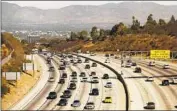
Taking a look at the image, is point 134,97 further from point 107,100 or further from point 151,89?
point 151,89

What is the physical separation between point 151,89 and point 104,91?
9365mm

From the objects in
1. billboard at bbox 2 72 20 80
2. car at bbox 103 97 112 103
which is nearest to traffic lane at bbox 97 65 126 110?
car at bbox 103 97 112 103

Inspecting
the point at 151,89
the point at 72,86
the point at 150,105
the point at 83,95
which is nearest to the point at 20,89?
the point at 72,86

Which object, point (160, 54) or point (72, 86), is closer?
point (72, 86)

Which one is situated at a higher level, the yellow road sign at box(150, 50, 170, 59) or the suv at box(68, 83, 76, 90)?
the yellow road sign at box(150, 50, 170, 59)

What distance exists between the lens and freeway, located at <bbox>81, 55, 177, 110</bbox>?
239ft

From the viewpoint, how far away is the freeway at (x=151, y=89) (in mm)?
72812

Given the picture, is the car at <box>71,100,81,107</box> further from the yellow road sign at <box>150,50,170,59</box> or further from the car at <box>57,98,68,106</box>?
the yellow road sign at <box>150,50,170,59</box>

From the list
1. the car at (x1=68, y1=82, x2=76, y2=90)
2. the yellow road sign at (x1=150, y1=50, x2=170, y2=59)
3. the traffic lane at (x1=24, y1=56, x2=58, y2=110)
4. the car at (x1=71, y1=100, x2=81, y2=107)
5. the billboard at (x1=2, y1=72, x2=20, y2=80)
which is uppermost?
the yellow road sign at (x1=150, y1=50, x2=170, y2=59)

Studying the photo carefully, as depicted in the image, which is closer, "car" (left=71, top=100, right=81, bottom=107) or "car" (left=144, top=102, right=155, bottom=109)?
"car" (left=144, top=102, right=155, bottom=109)

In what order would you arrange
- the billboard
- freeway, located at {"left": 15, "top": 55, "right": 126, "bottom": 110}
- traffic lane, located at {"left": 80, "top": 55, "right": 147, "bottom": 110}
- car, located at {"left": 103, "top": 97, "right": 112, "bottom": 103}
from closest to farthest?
traffic lane, located at {"left": 80, "top": 55, "right": 147, "bottom": 110}
freeway, located at {"left": 15, "top": 55, "right": 126, "bottom": 110}
car, located at {"left": 103, "top": 97, "right": 112, "bottom": 103}
the billboard

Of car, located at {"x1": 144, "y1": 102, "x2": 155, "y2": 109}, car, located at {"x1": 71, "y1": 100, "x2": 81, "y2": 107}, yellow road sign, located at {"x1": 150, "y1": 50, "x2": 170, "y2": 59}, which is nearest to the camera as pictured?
car, located at {"x1": 144, "y1": 102, "x2": 155, "y2": 109}

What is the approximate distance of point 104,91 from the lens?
283 feet

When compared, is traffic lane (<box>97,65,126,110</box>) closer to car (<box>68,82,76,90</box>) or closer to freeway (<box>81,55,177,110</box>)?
freeway (<box>81,55,177,110</box>)
